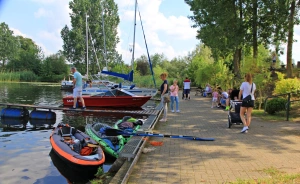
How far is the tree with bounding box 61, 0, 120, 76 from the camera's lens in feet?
215

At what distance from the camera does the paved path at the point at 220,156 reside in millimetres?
5660

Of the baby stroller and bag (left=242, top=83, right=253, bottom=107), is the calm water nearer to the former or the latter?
the baby stroller

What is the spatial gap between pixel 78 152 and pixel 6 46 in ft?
260

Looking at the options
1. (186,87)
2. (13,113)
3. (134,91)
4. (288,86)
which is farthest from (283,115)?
(134,91)

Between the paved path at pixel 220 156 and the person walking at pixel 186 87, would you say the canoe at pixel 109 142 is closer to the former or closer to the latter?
the paved path at pixel 220 156

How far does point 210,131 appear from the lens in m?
10.3

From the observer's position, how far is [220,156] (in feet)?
23.0

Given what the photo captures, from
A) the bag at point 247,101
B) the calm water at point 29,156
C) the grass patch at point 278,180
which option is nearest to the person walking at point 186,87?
the calm water at point 29,156

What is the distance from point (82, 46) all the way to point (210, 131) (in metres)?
58.8

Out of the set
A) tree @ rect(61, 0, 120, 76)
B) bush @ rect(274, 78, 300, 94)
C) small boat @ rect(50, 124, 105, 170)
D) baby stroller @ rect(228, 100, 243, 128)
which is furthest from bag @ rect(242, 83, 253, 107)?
tree @ rect(61, 0, 120, 76)

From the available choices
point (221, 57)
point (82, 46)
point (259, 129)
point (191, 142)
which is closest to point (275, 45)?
point (221, 57)

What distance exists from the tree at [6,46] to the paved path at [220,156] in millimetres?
77780

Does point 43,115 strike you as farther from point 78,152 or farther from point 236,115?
point 236,115

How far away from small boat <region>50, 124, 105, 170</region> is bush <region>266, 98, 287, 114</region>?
8952 mm
